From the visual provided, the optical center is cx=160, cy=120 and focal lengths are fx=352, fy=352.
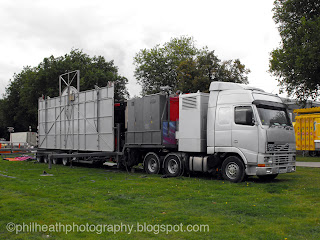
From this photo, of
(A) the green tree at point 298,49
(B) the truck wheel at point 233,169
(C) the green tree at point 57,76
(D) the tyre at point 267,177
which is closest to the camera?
(B) the truck wheel at point 233,169

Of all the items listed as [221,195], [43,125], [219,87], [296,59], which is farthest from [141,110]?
[296,59]

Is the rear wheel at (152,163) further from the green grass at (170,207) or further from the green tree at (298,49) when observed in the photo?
the green tree at (298,49)

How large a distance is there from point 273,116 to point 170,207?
660 cm

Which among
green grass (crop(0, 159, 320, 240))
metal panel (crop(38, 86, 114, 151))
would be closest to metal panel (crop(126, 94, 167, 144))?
metal panel (crop(38, 86, 114, 151))

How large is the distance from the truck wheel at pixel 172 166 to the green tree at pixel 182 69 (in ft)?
70.1

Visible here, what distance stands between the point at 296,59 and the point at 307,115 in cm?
619

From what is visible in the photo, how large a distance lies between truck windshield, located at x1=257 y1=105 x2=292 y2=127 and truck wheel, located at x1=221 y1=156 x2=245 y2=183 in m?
1.77

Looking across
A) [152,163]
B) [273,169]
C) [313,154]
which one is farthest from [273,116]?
[313,154]

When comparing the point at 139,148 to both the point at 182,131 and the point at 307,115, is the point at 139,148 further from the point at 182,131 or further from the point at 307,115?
the point at 307,115

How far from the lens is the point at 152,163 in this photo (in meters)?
16.7

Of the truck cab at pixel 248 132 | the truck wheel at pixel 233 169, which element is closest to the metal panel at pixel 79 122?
the truck cab at pixel 248 132

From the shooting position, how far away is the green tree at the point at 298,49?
25.2m

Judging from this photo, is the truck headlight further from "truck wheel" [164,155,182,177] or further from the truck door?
"truck wheel" [164,155,182,177]

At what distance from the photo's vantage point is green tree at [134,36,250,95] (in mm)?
36688
